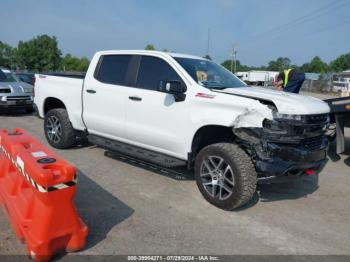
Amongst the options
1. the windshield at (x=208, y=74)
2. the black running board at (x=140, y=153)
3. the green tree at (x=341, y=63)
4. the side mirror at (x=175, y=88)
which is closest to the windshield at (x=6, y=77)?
the black running board at (x=140, y=153)

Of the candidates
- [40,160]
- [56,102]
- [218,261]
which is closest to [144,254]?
[218,261]

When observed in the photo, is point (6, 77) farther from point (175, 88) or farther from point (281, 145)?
point (281, 145)

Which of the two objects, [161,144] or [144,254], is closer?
[144,254]

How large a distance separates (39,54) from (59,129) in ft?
250

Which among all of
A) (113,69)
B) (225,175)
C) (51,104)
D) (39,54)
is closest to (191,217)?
(225,175)

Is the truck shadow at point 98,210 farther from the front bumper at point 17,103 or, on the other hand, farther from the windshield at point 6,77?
the windshield at point 6,77

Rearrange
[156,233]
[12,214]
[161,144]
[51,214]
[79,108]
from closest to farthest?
[51,214] → [12,214] → [156,233] → [161,144] → [79,108]

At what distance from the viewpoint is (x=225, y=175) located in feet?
14.2

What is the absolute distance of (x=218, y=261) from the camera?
3.27m

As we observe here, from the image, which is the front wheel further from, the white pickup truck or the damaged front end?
the damaged front end

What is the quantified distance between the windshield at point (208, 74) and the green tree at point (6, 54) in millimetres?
91426

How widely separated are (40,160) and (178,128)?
2088 millimetres

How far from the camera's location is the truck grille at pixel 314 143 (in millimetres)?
4348

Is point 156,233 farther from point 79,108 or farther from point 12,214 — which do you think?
point 79,108
